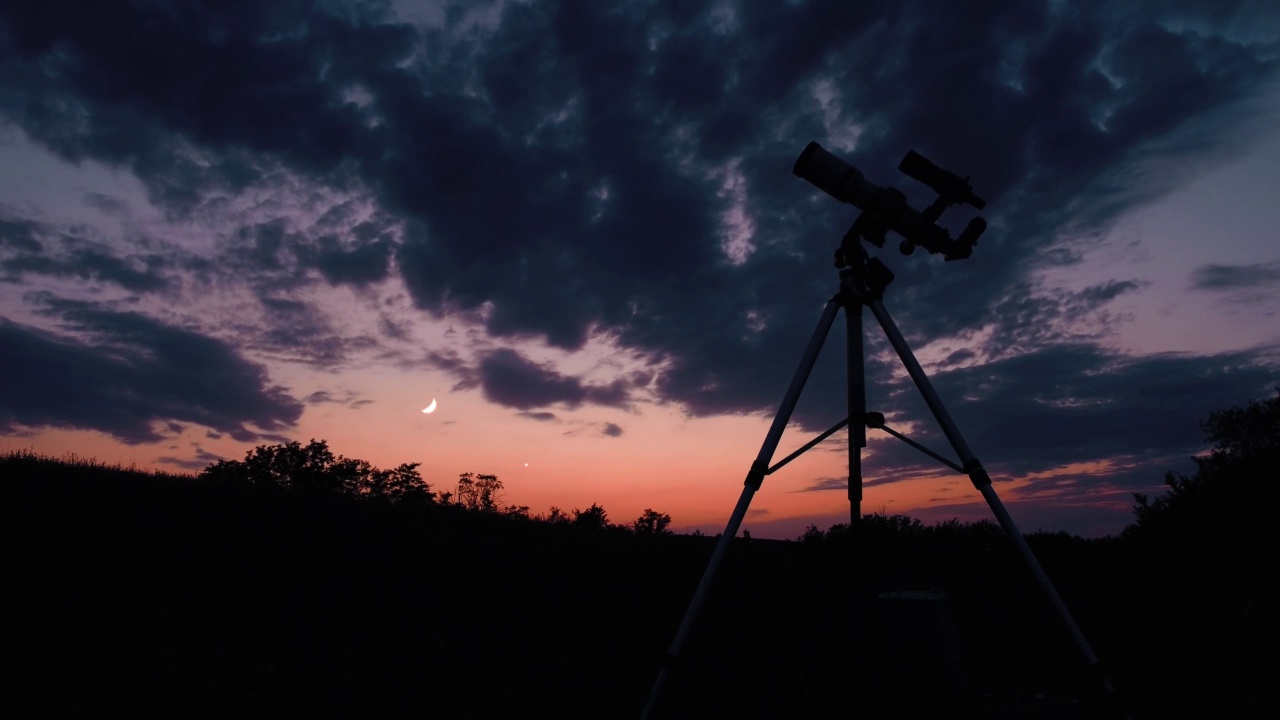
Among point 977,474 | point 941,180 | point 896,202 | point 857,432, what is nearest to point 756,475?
point 857,432

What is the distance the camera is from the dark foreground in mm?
4633

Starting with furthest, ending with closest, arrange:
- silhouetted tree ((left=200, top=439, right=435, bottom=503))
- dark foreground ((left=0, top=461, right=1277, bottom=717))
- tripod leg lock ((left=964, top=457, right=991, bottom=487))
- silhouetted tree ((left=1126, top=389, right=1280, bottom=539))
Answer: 1. silhouetted tree ((left=200, top=439, right=435, bottom=503))
2. silhouetted tree ((left=1126, top=389, right=1280, bottom=539))
3. dark foreground ((left=0, top=461, right=1277, bottom=717))
4. tripod leg lock ((left=964, top=457, right=991, bottom=487))

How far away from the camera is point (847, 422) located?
485 cm

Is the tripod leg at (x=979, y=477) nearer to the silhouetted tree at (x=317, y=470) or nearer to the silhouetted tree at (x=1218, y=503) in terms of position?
the silhouetted tree at (x=1218, y=503)

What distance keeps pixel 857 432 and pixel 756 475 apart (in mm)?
1052

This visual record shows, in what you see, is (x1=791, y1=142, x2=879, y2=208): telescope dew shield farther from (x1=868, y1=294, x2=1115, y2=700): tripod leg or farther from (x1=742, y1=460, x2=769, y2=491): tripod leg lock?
(x1=742, y1=460, x2=769, y2=491): tripod leg lock

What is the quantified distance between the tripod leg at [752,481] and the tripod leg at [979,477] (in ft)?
1.52

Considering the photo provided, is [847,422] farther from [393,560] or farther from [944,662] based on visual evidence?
[393,560]

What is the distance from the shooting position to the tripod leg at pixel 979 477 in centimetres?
384

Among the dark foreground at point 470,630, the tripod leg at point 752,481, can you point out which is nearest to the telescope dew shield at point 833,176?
the tripod leg at point 752,481

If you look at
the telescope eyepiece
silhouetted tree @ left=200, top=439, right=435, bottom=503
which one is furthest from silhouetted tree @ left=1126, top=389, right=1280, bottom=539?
silhouetted tree @ left=200, top=439, right=435, bottom=503

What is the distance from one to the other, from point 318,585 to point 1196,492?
29.1 m

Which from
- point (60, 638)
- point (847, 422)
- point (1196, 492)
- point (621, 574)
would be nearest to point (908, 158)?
point (847, 422)

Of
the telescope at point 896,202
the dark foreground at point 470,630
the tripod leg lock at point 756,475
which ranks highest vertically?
the telescope at point 896,202
